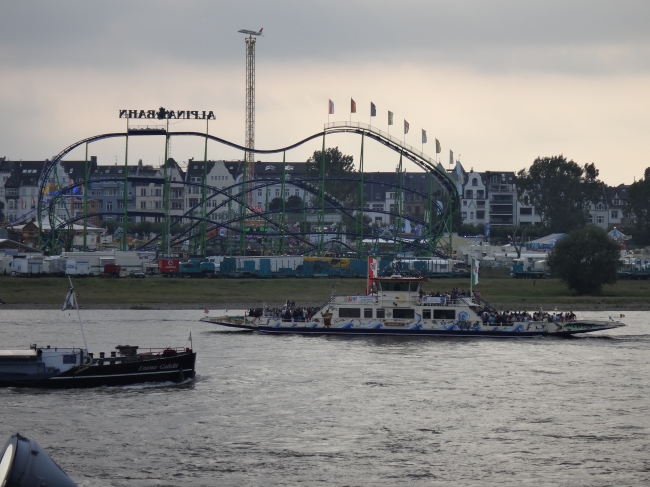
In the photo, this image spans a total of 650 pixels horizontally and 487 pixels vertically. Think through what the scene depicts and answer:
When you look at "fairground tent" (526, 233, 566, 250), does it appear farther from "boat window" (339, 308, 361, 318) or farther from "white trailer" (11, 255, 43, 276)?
"boat window" (339, 308, 361, 318)

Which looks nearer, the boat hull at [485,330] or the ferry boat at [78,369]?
the ferry boat at [78,369]

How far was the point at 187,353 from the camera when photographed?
184 feet

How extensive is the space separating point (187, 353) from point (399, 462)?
19.1 metres

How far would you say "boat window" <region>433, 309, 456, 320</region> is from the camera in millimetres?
77250

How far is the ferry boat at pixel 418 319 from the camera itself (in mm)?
77062

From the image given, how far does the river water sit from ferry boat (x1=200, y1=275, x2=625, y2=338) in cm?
597

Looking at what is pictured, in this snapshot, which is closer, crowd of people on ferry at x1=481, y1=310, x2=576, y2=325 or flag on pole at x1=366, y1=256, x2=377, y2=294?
crowd of people on ferry at x1=481, y1=310, x2=576, y2=325

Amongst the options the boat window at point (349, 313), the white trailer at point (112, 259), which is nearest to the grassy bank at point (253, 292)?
the white trailer at point (112, 259)

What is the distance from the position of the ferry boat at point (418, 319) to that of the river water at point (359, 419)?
19.6 ft

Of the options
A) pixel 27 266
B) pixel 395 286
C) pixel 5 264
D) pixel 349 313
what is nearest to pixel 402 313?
pixel 395 286

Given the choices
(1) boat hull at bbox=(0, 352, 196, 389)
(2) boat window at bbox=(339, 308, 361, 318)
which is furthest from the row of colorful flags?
(1) boat hull at bbox=(0, 352, 196, 389)

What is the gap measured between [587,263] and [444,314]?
41.1 meters

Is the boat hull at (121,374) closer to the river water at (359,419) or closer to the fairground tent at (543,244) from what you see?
the river water at (359,419)

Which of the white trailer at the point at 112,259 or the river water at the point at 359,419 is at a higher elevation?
the white trailer at the point at 112,259
